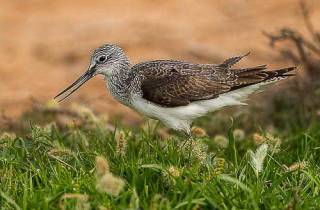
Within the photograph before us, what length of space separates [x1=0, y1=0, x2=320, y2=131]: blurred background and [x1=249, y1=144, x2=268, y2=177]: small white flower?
15.8 feet

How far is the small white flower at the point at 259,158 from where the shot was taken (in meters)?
6.25

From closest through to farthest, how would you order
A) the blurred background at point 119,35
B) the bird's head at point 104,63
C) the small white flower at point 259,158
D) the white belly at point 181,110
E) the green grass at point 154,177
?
1. the green grass at point 154,177
2. the small white flower at point 259,158
3. the white belly at point 181,110
4. the bird's head at point 104,63
5. the blurred background at point 119,35

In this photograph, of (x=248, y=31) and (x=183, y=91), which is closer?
(x=183, y=91)

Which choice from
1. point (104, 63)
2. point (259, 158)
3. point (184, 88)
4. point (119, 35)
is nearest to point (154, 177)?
point (259, 158)

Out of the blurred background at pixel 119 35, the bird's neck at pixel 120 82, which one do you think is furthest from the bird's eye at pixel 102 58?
the blurred background at pixel 119 35

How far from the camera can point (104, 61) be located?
7.79 metres

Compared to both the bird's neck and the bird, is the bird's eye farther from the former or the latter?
the bird

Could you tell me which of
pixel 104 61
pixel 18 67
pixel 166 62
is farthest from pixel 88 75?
pixel 18 67

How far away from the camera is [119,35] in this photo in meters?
13.2

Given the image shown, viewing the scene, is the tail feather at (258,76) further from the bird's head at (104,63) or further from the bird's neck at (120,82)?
the bird's head at (104,63)

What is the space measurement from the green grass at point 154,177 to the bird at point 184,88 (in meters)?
0.24

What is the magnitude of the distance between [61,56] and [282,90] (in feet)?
14.0

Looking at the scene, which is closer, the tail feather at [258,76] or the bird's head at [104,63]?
the tail feather at [258,76]

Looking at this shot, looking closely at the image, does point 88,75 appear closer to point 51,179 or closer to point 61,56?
point 51,179
